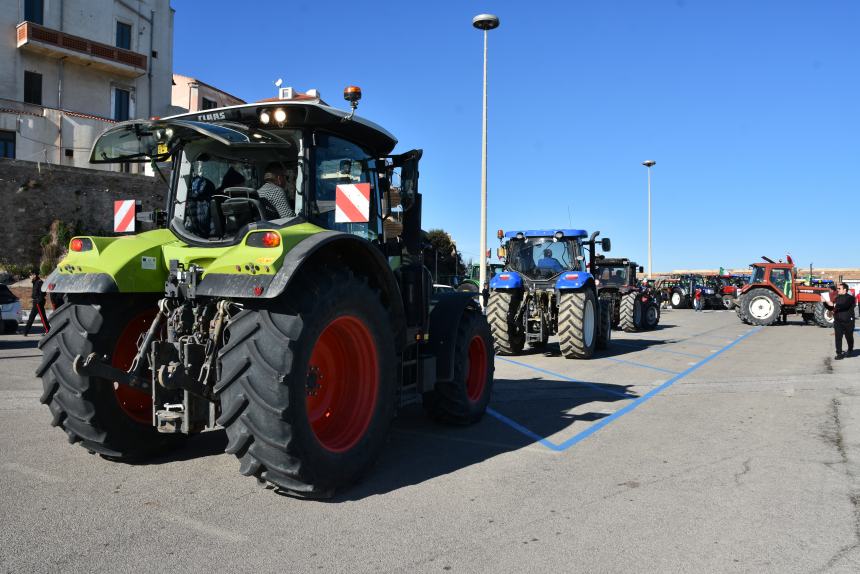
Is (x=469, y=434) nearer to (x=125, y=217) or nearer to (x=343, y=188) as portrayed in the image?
(x=343, y=188)

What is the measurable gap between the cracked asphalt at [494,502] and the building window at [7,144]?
3050cm

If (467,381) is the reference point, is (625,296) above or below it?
above

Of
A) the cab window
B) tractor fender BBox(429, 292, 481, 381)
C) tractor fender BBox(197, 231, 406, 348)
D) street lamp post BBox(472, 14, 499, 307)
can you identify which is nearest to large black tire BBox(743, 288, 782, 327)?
street lamp post BBox(472, 14, 499, 307)

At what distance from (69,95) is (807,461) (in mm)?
38266

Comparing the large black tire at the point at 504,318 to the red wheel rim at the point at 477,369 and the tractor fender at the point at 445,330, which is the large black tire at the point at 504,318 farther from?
the tractor fender at the point at 445,330

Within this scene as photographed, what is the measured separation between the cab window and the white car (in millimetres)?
14608

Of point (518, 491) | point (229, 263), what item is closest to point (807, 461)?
point (518, 491)

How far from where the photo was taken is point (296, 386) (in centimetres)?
396

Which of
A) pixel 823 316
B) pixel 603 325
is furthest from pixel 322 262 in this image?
pixel 823 316

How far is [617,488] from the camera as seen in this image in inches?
187

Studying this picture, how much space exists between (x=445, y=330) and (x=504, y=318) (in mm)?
7405

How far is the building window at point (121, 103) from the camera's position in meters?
36.7

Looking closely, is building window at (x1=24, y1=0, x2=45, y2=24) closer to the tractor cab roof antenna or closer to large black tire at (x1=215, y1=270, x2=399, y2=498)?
the tractor cab roof antenna

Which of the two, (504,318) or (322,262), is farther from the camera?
(504,318)
